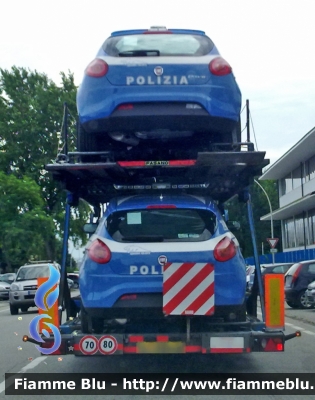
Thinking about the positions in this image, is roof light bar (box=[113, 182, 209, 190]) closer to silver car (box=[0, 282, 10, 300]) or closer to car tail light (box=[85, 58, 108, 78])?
car tail light (box=[85, 58, 108, 78])

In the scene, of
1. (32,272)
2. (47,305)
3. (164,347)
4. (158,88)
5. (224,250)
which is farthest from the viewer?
(32,272)

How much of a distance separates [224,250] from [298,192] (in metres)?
51.9

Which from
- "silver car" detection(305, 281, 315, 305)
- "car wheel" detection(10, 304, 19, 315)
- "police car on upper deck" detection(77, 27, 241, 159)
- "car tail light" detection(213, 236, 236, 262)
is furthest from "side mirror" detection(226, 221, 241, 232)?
"car wheel" detection(10, 304, 19, 315)

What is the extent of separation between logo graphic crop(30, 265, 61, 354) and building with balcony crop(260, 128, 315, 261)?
37.7 metres

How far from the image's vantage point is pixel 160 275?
8.43 m

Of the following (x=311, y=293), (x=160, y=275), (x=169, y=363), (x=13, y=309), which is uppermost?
(x=160, y=275)

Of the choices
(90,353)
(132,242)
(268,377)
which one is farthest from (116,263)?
(268,377)

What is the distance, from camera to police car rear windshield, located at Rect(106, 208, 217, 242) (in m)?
8.74

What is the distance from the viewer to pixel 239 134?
34.5 ft

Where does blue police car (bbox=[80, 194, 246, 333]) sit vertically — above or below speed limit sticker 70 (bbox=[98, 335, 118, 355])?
above

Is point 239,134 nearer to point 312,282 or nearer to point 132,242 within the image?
point 132,242

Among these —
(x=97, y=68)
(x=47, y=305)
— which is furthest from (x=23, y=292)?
(x=47, y=305)

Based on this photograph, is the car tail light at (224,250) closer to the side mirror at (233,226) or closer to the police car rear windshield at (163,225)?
the police car rear windshield at (163,225)

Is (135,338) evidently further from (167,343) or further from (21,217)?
(21,217)
